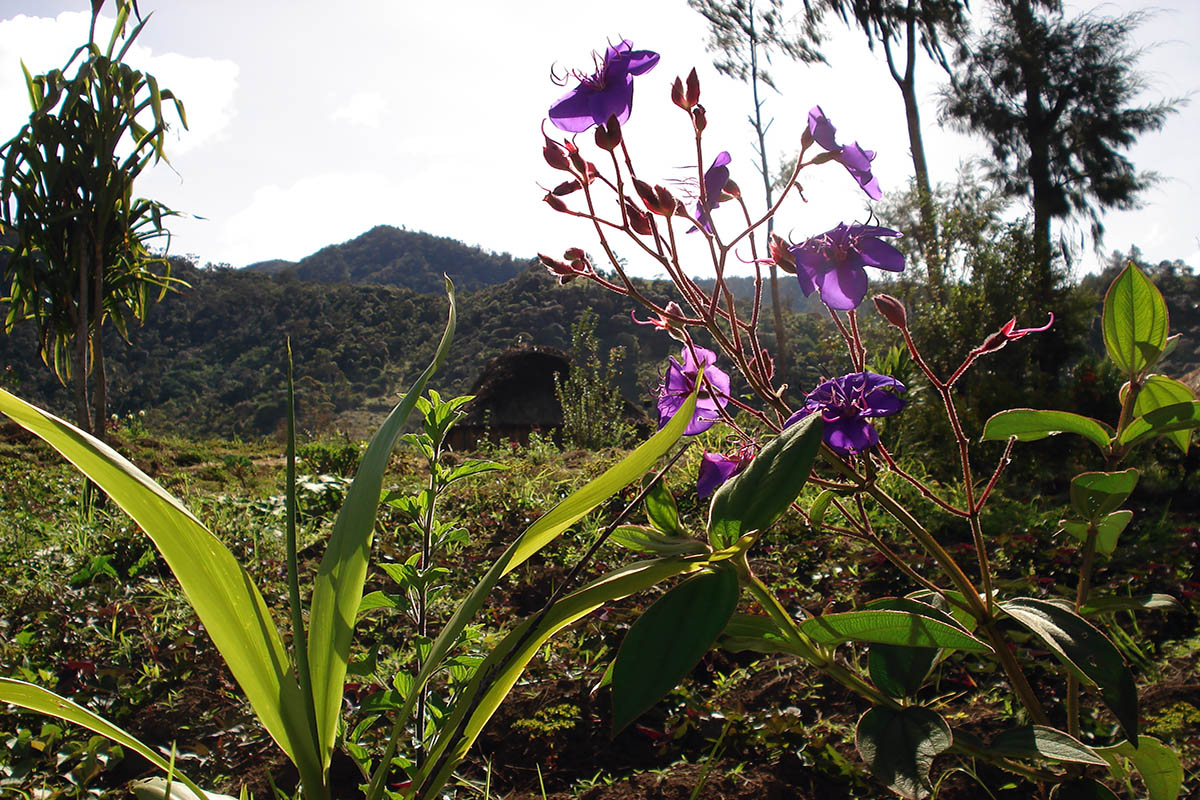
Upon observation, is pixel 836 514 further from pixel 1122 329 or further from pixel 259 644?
pixel 259 644

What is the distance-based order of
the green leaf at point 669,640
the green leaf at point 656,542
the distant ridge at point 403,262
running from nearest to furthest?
the green leaf at point 669,640 → the green leaf at point 656,542 → the distant ridge at point 403,262

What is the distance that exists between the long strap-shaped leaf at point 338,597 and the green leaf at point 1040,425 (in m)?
0.55

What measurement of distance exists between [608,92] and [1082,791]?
29.0 inches

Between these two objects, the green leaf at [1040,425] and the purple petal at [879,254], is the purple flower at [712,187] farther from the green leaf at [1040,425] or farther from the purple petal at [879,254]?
the green leaf at [1040,425]

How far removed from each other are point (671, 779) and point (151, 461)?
494 cm

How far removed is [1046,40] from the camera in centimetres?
1250

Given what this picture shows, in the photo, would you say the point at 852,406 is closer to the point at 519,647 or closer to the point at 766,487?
the point at 766,487

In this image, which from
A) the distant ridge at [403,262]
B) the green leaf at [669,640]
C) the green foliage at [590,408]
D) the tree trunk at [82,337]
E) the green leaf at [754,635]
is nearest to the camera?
the green leaf at [669,640]

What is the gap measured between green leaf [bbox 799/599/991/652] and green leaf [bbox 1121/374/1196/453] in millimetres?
299

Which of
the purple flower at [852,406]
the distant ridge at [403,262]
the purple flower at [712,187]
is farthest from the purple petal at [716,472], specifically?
the distant ridge at [403,262]

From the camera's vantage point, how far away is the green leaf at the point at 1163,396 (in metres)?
0.68

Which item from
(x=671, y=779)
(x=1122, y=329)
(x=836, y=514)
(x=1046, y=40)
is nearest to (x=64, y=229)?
(x=836, y=514)

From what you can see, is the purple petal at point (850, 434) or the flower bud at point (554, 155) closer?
the purple petal at point (850, 434)

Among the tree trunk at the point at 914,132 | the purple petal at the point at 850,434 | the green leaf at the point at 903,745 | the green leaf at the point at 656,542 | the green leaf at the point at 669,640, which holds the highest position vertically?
the tree trunk at the point at 914,132
